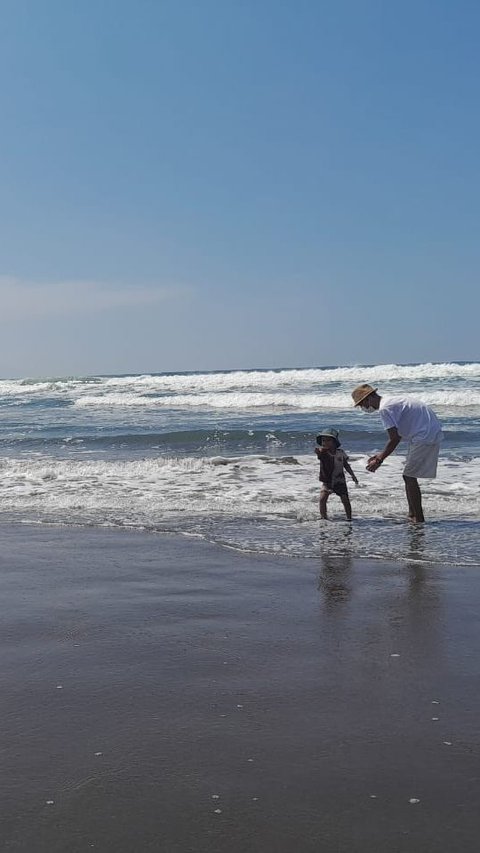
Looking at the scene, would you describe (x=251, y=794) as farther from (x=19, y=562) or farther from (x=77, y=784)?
(x=19, y=562)

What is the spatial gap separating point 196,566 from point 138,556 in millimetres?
655

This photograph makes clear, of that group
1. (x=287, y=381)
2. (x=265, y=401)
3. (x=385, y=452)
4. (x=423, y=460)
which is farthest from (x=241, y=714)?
(x=287, y=381)

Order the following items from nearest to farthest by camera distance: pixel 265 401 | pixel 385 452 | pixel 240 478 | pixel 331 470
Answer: pixel 385 452, pixel 331 470, pixel 240 478, pixel 265 401

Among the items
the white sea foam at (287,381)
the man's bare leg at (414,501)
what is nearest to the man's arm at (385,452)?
the man's bare leg at (414,501)

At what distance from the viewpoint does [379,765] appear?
2.78 meters

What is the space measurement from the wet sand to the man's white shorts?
2393 mm

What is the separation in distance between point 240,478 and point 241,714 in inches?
335

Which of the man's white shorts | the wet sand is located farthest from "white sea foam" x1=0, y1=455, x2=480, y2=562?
the wet sand

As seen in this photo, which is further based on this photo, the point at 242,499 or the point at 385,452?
the point at 242,499

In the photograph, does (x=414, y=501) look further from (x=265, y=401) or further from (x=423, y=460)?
(x=265, y=401)

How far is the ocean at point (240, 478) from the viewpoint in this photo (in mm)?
7441

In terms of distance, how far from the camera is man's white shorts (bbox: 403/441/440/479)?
7.96 metres

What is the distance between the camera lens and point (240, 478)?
1173 cm

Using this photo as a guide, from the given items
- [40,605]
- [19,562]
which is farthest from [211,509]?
[40,605]
